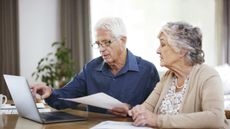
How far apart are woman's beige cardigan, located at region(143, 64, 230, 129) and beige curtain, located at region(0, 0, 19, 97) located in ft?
11.8

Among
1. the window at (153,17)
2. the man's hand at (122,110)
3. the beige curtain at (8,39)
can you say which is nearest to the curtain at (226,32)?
the window at (153,17)

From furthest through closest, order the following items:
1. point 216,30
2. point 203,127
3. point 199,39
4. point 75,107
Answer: point 216,30 < point 75,107 < point 199,39 < point 203,127

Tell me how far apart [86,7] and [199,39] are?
3732 mm

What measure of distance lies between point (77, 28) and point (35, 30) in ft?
1.90

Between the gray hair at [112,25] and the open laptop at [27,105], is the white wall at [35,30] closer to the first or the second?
the gray hair at [112,25]

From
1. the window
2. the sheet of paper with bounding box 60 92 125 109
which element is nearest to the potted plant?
the window

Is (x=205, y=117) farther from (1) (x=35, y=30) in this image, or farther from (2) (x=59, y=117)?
(1) (x=35, y=30)

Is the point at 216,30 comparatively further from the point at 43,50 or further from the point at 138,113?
the point at 138,113

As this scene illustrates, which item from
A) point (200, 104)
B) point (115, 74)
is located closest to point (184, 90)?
point (200, 104)

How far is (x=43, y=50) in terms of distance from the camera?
549 centimetres

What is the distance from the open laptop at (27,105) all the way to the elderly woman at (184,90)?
1.04 ft

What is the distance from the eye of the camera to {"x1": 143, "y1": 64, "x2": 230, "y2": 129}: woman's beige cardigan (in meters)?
1.50

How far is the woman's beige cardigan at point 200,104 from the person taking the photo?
1504mm

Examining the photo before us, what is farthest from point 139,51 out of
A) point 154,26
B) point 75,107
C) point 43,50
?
point 75,107
